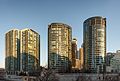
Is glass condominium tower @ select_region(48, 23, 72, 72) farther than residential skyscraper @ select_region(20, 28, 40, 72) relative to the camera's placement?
No

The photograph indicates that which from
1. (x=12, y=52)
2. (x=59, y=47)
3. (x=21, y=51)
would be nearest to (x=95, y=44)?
(x=59, y=47)

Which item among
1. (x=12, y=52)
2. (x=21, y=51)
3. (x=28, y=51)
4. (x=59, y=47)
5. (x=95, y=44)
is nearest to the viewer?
(x=95, y=44)

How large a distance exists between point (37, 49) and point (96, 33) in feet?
78.4

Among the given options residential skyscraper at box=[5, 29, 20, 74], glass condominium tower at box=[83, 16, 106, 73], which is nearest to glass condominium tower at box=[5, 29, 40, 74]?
residential skyscraper at box=[5, 29, 20, 74]

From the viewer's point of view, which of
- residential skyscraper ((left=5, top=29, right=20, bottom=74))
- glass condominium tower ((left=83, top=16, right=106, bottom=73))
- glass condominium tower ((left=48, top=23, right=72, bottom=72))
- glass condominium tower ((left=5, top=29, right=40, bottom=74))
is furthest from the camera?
residential skyscraper ((left=5, top=29, right=20, bottom=74))

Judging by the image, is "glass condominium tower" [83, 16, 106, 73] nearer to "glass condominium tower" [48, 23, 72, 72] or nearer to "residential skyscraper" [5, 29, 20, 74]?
"glass condominium tower" [48, 23, 72, 72]

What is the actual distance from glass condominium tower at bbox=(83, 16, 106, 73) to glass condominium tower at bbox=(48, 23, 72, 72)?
6.49 m

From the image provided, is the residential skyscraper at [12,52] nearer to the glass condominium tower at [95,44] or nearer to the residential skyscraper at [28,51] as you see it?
the residential skyscraper at [28,51]

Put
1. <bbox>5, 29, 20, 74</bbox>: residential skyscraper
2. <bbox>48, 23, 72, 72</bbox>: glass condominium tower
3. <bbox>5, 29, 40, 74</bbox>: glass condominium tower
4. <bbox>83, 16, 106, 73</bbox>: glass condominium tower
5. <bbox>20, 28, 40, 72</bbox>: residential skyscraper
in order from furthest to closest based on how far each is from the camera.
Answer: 1. <bbox>5, 29, 20, 74</bbox>: residential skyscraper
2. <bbox>5, 29, 40, 74</bbox>: glass condominium tower
3. <bbox>20, 28, 40, 72</bbox>: residential skyscraper
4. <bbox>48, 23, 72, 72</bbox>: glass condominium tower
5. <bbox>83, 16, 106, 73</bbox>: glass condominium tower

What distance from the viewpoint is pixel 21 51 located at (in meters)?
88.9

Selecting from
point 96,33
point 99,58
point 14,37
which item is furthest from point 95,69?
point 14,37

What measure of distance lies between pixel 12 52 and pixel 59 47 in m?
17.2

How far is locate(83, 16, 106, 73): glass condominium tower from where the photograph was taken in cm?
8369

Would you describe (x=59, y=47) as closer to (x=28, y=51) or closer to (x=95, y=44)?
(x=28, y=51)
